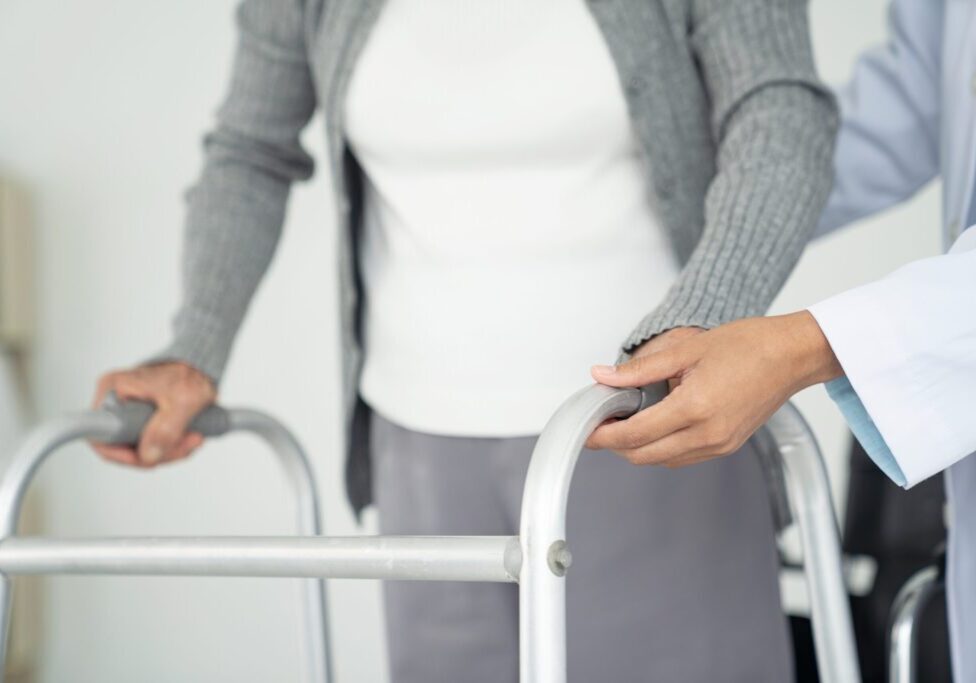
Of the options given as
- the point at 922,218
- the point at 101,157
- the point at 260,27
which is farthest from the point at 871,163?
the point at 101,157

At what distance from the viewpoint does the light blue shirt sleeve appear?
0.71m

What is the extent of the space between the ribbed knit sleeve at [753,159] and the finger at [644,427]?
8 cm

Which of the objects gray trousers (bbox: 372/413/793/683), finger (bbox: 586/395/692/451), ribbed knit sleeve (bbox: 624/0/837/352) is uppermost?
ribbed knit sleeve (bbox: 624/0/837/352)

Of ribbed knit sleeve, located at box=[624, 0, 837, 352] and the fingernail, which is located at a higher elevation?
ribbed knit sleeve, located at box=[624, 0, 837, 352]

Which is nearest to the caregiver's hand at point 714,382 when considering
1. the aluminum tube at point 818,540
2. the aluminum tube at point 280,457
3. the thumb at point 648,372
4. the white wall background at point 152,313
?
the thumb at point 648,372

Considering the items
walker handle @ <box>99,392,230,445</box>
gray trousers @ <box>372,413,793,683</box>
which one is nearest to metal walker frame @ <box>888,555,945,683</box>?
gray trousers @ <box>372,413,793,683</box>

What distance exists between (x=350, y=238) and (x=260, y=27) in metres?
0.20

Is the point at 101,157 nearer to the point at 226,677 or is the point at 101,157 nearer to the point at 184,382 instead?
the point at 226,677

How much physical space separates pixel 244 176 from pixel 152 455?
27 cm

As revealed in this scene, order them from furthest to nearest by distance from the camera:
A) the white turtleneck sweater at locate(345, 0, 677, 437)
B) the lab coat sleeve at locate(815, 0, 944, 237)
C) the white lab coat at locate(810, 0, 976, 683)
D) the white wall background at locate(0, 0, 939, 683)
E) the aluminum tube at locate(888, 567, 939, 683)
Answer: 1. the white wall background at locate(0, 0, 939, 683)
2. the lab coat sleeve at locate(815, 0, 944, 237)
3. the aluminum tube at locate(888, 567, 939, 683)
4. the white turtleneck sweater at locate(345, 0, 677, 437)
5. the white lab coat at locate(810, 0, 976, 683)

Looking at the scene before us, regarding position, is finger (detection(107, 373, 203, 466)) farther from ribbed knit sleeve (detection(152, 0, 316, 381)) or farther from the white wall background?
the white wall background

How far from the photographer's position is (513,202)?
0.92 m

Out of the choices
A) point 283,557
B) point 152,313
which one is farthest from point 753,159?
point 152,313

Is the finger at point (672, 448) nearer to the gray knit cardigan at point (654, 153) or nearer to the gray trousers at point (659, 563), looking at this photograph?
the gray knit cardigan at point (654, 153)
